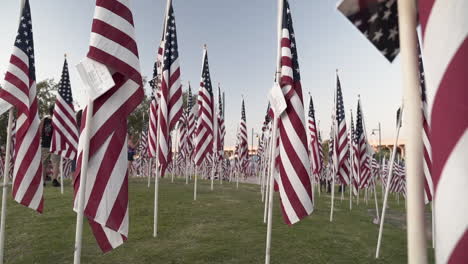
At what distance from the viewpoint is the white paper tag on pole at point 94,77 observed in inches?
139

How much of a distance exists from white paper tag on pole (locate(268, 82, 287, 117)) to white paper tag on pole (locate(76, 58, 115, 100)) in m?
2.33

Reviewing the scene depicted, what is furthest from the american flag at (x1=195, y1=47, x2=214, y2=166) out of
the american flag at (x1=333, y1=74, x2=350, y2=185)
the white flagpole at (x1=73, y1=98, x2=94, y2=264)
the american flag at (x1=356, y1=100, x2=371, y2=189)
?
the white flagpole at (x1=73, y1=98, x2=94, y2=264)

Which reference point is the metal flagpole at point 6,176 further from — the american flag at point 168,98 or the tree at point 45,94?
the tree at point 45,94

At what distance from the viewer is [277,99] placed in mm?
4891

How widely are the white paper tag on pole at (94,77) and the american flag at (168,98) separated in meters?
3.49

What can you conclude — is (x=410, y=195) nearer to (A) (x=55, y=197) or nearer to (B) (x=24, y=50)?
(B) (x=24, y=50)

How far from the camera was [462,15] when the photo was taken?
4.66ft

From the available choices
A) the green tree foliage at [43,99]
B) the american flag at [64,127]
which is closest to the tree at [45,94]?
the green tree foliage at [43,99]

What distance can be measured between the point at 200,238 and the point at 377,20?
5.58 m

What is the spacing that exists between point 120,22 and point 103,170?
1.75 meters

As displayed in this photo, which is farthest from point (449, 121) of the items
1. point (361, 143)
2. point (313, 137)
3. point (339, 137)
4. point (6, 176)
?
point (313, 137)

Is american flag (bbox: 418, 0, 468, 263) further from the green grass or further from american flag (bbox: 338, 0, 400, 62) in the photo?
the green grass

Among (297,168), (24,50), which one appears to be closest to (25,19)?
(24,50)

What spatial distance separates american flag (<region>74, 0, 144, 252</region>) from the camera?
3.72m
